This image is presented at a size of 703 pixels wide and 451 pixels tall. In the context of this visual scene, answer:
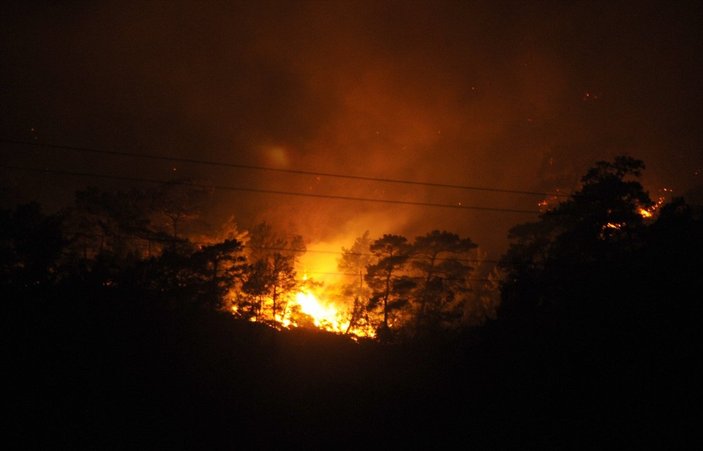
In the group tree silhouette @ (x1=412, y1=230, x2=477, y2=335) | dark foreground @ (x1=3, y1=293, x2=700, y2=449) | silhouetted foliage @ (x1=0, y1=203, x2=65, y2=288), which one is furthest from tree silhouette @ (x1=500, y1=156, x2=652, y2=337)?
silhouetted foliage @ (x1=0, y1=203, x2=65, y2=288)

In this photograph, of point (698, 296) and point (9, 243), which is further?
point (9, 243)

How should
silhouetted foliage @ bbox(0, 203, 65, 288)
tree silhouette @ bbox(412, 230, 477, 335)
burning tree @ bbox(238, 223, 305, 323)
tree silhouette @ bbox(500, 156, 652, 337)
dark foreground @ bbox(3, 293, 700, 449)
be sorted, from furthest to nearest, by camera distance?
tree silhouette @ bbox(412, 230, 477, 335), burning tree @ bbox(238, 223, 305, 323), silhouetted foliage @ bbox(0, 203, 65, 288), tree silhouette @ bbox(500, 156, 652, 337), dark foreground @ bbox(3, 293, 700, 449)

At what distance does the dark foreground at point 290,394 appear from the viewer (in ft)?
35.8

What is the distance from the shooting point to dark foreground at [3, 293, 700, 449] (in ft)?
35.8

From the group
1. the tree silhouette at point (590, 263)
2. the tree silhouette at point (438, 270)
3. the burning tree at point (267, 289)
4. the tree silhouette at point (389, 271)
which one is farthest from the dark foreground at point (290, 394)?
the tree silhouette at point (389, 271)

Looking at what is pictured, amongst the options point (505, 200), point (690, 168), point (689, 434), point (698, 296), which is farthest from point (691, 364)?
point (690, 168)

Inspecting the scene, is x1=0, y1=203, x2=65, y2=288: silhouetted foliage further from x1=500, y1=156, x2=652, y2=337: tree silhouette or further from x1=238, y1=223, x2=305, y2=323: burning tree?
x1=500, y1=156, x2=652, y2=337: tree silhouette

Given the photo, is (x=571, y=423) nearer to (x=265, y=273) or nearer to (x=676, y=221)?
(x=676, y=221)

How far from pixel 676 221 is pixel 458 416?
16320 mm

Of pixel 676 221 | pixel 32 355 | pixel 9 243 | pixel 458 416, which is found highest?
pixel 676 221

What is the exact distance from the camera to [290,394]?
1394 centimetres

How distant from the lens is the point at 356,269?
47.3 meters

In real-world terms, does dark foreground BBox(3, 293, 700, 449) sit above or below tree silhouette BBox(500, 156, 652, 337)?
below

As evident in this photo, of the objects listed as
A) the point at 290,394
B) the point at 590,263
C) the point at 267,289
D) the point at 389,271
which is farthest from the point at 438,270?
the point at 290,394
